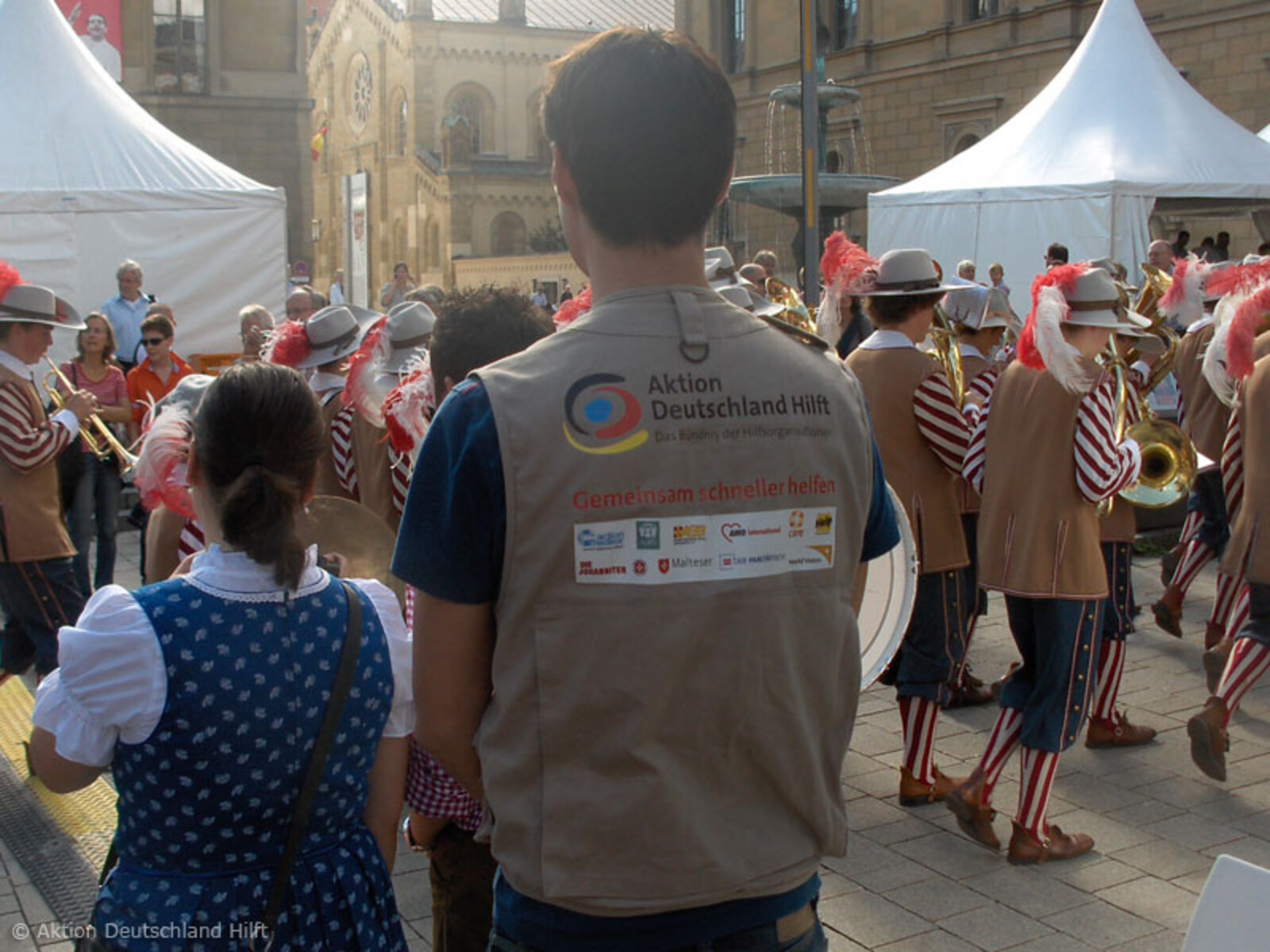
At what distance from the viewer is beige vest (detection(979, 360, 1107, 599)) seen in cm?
451

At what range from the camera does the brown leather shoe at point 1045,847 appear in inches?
182

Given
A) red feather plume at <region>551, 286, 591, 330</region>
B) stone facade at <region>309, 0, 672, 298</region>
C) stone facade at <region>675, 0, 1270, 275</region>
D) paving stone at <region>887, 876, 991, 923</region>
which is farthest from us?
stone facade at <region>309, 0, 672, 298</region>

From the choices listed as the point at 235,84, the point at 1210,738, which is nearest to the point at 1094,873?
the point at 1210,738

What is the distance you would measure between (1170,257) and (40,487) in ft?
33.8

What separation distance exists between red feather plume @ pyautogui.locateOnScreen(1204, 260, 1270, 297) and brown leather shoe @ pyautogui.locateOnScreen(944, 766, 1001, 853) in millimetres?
2648

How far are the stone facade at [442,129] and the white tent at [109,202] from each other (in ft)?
128

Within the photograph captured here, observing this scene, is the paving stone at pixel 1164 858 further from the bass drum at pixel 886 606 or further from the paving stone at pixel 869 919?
the bass drum at pixel 886 606

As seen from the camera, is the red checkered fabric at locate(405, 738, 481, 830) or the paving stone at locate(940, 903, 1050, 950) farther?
the paving stone at locate(940, 903, 1050, 950)

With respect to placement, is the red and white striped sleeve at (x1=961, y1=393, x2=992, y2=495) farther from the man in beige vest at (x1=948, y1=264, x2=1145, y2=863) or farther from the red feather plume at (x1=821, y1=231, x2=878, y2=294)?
the red feather plume at (x1=821, y1=231, x2=878, y2=294)

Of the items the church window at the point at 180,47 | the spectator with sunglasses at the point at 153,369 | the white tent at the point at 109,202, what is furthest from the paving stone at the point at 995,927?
the church window at the point at 180,47

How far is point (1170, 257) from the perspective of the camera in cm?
1266

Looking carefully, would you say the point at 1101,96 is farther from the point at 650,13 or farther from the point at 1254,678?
the point at 650,13

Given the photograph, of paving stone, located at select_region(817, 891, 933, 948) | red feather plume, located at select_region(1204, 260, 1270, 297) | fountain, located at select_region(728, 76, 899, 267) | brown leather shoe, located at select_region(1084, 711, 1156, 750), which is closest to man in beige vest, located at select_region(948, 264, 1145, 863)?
paving stone, located at select_region(817, 891, 933, 948)

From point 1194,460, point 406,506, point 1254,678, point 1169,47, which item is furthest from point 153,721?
point 1169,47
